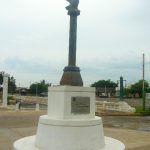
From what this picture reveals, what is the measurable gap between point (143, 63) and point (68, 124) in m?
28.2

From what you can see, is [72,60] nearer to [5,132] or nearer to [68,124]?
[68,124]

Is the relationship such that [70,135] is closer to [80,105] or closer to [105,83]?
[80,105]

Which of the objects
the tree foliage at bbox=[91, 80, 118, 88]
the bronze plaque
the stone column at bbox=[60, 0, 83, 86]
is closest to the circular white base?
the bronze plaque

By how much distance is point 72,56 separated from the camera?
9.55 metres

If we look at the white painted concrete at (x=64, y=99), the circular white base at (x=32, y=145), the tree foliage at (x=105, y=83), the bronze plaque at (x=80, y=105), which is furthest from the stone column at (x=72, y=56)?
the tree foliage at (x=105, y=83)

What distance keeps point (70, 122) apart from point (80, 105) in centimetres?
57

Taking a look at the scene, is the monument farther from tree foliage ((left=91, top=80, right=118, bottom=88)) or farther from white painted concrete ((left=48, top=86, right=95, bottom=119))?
tree foliage ((left=91, top=80, right=118, bottom=88))

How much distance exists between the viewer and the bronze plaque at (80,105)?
8.73 meters

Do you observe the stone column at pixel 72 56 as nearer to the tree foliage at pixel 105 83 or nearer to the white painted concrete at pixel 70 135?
the white painted concrete at pixel 70 135

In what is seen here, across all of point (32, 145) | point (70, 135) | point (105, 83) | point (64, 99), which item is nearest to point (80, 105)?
point (64, 99)

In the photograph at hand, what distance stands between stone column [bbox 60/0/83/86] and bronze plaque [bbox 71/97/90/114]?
498mm

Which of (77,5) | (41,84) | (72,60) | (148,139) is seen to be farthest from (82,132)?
(41,84)

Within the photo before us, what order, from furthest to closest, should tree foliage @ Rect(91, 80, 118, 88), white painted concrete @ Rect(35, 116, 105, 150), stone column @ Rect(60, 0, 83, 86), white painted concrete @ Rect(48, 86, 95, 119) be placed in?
tree foliage @ Rect(91, 80, 118, 88), stone column @ Rect(60, 0, 83, 86), white painted concrete @ Rect(48, 86, 95, 119), white painted concrete @ Rect(35, 116, 105, 150)

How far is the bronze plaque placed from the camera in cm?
873
